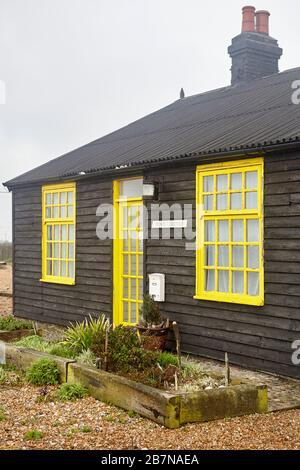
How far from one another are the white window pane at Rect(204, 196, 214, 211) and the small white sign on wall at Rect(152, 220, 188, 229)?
1.47ft

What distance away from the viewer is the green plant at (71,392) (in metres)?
6.62

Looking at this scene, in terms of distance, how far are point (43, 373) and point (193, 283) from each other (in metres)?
2.73

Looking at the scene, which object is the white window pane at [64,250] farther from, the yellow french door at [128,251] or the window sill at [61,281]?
the yellow french door at [128,251]

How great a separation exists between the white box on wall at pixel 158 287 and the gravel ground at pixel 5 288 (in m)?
5.92

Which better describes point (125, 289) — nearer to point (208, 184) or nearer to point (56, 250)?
point (56, 250)

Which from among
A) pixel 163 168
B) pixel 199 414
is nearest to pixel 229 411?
pixel 199 414

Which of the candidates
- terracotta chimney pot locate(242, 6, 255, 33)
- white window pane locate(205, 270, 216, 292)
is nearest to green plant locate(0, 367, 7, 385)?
white window pane locate(205, 270, 216, 292)

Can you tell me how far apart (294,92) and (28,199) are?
5985 millimetres

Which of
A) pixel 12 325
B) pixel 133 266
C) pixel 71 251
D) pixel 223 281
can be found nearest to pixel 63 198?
pixel 71 251

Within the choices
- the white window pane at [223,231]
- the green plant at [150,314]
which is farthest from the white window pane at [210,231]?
the green plant at [150,314]

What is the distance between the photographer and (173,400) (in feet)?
18.5

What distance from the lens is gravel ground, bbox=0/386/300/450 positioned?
5.25m

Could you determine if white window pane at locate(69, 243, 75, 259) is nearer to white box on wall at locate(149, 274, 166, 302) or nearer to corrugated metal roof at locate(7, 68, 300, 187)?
corrugated metal roof at locate(7, 68, 300, 187)

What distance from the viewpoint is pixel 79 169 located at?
1149cm
